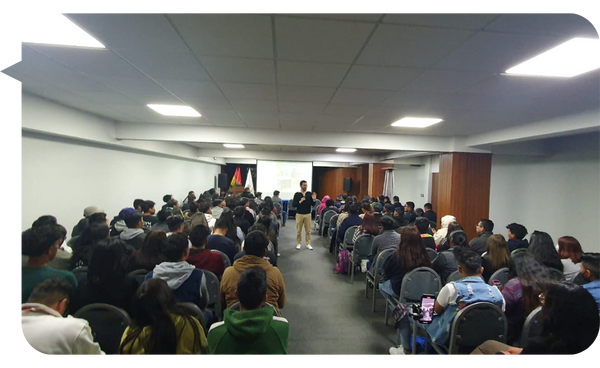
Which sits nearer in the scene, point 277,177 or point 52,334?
point 52,334

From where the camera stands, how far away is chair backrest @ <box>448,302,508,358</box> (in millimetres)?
1854

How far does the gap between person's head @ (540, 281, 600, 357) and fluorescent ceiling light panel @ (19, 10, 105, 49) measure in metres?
3.30

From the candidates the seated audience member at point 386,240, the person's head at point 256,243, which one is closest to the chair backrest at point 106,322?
the person's head at point 256,243

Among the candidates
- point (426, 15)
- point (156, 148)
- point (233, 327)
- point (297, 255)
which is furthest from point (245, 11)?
point (156, 148)

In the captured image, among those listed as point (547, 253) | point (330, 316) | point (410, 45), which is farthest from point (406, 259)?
point (410, 45)

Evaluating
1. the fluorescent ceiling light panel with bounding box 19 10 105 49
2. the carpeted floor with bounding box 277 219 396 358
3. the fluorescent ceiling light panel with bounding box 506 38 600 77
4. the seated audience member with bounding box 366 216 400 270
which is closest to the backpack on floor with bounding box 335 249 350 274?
the carpeted floor with bounding box 277 219 396 358

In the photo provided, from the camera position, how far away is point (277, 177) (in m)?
10.7

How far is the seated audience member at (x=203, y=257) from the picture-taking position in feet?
8.16

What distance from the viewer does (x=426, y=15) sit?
149 cm

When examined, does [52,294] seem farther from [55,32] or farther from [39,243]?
[55,32]

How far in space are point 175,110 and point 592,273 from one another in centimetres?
525

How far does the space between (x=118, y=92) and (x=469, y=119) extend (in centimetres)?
507

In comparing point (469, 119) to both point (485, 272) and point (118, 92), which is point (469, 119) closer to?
point (485, 272)

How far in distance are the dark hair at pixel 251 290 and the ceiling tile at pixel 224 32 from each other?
1.53m
